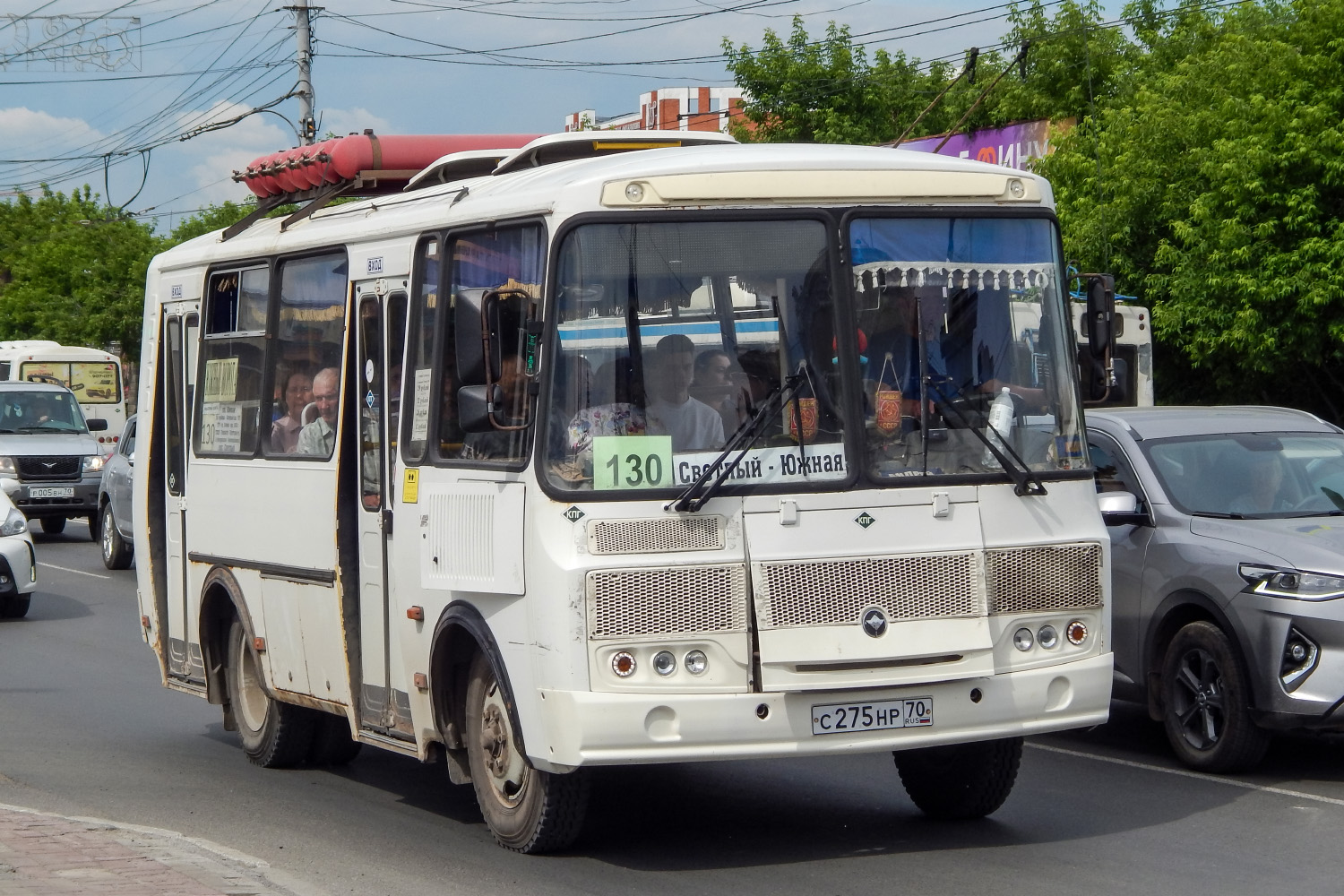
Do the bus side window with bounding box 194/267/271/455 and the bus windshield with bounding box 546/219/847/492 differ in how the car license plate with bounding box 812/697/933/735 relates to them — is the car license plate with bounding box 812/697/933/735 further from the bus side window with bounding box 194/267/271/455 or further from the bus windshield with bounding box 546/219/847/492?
the bus side window with bounding box 194/267/271/455

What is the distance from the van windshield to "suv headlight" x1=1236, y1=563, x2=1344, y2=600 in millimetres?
22887

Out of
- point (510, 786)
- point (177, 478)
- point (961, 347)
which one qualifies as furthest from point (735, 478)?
point (177, 478)

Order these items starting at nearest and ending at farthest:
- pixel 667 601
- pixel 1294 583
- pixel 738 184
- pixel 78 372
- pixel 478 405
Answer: pixel 667 601 < pixel 478 405 < pixel 738 184 < pixel 1294 583 < pixel 78 372

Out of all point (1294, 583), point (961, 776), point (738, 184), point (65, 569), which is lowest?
point (65, 569)

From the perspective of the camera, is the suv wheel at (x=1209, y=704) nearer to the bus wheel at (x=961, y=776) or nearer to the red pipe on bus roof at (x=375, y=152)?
the bus wheel at (x=961, y=776)

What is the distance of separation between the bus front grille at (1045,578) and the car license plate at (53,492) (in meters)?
22.5

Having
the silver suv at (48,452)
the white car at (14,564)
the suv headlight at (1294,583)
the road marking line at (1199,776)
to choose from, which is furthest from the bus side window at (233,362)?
the silver suv at (48,452)

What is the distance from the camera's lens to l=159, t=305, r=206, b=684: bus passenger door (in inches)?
413

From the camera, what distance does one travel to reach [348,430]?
8.54 meters

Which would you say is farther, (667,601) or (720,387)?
(720,387)

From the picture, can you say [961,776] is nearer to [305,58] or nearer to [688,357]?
[688,357]

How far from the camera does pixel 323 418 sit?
8789mm

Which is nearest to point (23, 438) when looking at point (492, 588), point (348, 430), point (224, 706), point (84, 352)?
point (84, 352)

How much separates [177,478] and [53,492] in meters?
17.8
